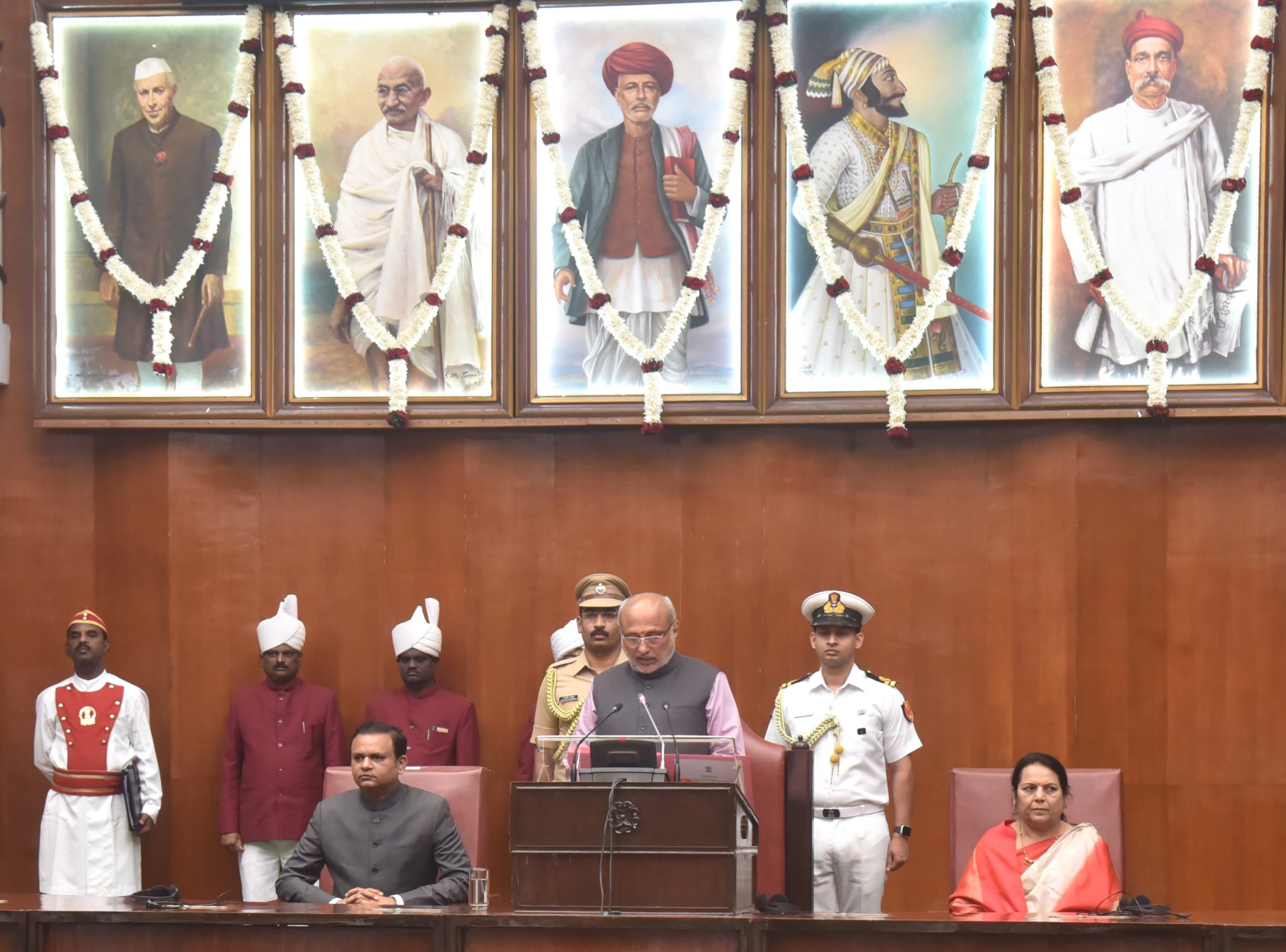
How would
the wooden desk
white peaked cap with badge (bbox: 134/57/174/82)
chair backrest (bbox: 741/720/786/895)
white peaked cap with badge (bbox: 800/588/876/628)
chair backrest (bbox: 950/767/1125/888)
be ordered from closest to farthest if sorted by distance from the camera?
the wooden desk < chair backrest (bbox: 741/720/786/895) < chair backrest (bbox: 950/767/1125/888) < white peaked cap with badge (bbox: 800/588/876/628) < white peaked cap with badge (bbox: 134/57/174/82)

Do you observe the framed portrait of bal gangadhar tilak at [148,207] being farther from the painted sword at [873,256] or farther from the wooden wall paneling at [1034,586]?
the wooden wall paneling at [1034,586]

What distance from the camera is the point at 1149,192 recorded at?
673cm

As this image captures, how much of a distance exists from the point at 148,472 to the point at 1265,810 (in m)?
4.96

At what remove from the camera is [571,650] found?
634cm

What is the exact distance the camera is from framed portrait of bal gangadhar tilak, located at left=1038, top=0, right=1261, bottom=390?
6676 millimetres

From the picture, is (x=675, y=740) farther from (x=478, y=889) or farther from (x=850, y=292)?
(x=850, y=292)

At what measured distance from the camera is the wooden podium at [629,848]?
→ 3852mm

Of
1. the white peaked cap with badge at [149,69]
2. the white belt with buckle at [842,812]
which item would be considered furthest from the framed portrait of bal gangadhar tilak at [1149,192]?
the white peaked cap with badge at [149,69]

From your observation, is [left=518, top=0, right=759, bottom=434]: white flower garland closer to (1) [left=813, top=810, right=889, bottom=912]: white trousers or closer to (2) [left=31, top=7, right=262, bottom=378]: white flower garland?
(2) [left=31, top=7, right=262, bottom=378]: white flower garland

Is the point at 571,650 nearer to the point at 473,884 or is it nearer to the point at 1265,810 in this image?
the point at 473,884

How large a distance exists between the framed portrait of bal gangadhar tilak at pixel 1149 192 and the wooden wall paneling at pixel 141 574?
3.86m

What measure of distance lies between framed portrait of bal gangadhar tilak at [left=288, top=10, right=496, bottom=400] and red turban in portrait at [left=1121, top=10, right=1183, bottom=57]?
2.72m

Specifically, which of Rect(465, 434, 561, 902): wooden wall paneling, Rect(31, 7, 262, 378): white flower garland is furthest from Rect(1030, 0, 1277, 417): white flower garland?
Rect(31, 7, 262, 378): white flower garland

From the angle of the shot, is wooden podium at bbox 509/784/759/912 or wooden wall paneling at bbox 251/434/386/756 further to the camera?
wooden wall paneling at bbox 251/434/386/756
